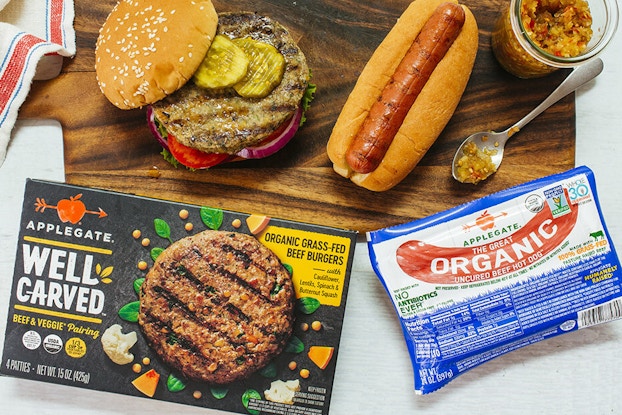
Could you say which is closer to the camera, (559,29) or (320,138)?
(559,29)

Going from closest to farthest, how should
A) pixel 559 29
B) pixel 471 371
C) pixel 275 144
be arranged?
pixel 559 29
pixel 275 144
pixel 471 371

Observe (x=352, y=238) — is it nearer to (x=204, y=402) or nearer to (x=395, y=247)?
(x=395, y=247)

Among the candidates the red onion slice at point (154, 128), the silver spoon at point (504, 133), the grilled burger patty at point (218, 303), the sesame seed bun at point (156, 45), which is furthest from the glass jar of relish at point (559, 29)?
the red onion slice at point (154, 128)

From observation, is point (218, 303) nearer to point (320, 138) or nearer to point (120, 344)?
point (120, 344)

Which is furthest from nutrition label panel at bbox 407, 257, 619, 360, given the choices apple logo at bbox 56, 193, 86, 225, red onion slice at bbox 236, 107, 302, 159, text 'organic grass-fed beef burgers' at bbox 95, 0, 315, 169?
apple logo at bbox 56, 193, 86, 225

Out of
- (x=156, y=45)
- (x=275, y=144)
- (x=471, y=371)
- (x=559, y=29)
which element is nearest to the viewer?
(x=156, y=45)

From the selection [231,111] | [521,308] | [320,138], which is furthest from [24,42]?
[521,308]

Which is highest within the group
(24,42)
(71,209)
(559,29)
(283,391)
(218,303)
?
(559,29)
